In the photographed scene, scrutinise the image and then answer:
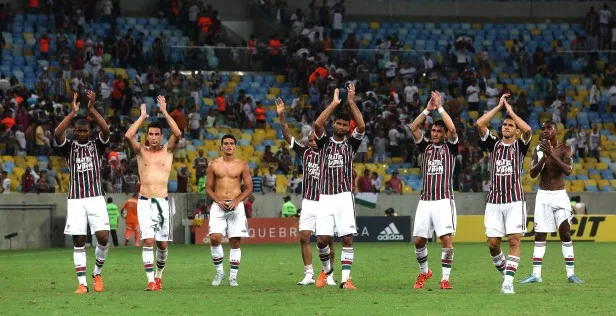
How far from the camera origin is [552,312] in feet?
51.7

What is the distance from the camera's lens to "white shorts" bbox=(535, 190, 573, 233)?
2192 centimetres

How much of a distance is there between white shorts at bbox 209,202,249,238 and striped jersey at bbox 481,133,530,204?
444 cm

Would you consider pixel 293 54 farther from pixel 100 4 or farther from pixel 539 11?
pixel 539 11

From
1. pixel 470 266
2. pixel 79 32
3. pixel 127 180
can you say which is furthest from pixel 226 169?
pixel 79 32

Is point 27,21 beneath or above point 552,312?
above

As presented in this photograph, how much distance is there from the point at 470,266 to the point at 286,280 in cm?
565

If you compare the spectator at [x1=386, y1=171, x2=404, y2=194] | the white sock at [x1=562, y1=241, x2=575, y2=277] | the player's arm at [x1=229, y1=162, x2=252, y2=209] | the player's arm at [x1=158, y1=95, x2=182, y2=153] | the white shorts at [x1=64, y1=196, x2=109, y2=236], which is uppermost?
the player's arm at [x1=158, y1=95, x2=182, y2=153]

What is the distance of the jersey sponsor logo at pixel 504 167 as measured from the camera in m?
19.2

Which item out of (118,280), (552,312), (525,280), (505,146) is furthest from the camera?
(118,280)

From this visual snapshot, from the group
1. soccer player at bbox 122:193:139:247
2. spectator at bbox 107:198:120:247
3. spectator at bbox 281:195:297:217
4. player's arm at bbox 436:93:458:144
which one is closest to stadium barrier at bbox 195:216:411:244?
spectator at bbox 281:195:297:217

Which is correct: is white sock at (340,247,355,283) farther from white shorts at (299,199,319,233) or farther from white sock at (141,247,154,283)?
white sock at (141,247,154,283)

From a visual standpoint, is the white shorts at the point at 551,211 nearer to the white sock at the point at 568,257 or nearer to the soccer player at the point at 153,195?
the white sock at the point at 568,257

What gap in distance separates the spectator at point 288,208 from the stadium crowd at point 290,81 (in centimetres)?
135

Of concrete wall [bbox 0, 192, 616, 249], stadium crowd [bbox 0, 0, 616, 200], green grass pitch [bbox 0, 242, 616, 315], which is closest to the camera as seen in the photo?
green grass pitch [bbox 0, 242, 616, 315]
